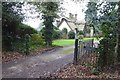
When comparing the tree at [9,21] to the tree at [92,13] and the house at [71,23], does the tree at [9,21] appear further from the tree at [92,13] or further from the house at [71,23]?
the tree at [92,13]

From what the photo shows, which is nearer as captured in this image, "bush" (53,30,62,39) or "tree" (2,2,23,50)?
"tree" (2,2,23,50)

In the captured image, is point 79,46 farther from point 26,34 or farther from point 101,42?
point 26,34

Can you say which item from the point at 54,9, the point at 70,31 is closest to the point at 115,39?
the point at 54,9

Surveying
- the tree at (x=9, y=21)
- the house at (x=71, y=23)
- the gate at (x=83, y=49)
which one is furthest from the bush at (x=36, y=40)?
the gate at (x=83, y=49)

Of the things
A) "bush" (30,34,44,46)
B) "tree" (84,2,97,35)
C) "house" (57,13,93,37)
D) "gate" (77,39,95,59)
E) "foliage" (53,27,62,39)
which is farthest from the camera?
"foliage" (53,27,62,39)

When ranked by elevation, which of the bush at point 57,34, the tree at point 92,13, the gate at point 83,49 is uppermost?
the tree at point 92,13

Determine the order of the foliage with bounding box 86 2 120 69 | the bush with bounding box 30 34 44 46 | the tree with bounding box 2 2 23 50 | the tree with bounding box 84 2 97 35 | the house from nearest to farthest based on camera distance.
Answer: the foliage with bounding box 86 2 120 69 < the tree with bounding box 84 2 97 35 < the tree with bounding box 2 2 23 50 < the house < the bush with bounding box 30 34 44 46

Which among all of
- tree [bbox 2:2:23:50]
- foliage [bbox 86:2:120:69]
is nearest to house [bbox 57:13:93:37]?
tree [bbox 2:2:23:50]

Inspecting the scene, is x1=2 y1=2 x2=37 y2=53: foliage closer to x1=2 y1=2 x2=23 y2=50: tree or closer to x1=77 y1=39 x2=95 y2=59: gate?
x1=2 y1=2 x2=23 y2=50: tree

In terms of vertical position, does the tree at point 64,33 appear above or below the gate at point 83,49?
above

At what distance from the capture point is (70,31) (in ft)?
39.8

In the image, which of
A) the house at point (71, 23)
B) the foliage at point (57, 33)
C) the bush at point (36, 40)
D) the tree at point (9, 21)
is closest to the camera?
the tree at point (9, 21)

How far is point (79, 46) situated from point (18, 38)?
3469mm

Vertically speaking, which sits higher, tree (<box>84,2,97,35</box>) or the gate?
tree (<box>84,2,97,35</box>)
